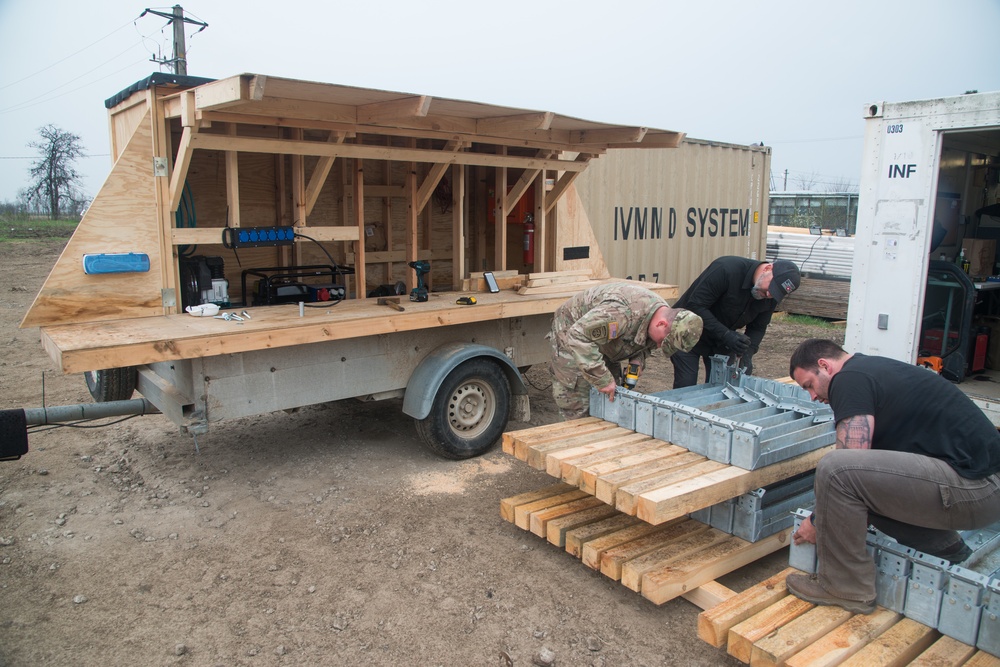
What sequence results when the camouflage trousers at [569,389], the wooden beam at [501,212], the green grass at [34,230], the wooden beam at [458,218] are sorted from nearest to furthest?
the camouflage trousers at [569,389]
the wooden beam at [458,218]
the wooden beam at [501,212]
the green grass at [34,230]

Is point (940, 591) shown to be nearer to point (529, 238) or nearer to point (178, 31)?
point (529, 238)

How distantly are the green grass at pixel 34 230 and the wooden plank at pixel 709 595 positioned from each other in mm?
22399

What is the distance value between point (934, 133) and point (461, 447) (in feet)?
13.9

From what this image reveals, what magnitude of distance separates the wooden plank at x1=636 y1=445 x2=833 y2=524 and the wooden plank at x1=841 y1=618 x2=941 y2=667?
2.83ft

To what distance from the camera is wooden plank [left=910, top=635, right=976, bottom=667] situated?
2850 millimetres

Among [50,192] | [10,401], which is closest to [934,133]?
[10,401]

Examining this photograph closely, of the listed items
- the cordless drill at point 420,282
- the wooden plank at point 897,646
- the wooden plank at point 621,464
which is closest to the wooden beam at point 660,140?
the cordless drill at point 420,282

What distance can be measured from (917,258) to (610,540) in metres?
3.44

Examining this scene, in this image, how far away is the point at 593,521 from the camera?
4.20 metres

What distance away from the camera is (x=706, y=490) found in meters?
3.45

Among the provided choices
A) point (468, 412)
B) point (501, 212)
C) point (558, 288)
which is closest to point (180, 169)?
point (468, 412)

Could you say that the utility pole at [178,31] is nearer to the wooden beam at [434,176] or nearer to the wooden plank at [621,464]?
the wooden beam at [434,176]

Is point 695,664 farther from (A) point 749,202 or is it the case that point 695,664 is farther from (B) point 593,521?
(A) point 749,202

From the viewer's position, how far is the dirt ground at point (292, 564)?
3359mm
